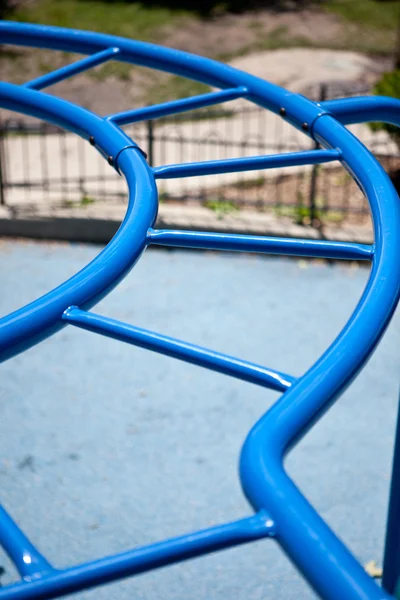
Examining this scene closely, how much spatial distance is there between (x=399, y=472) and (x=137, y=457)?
2.21 metres

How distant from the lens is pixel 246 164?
12.3 feet

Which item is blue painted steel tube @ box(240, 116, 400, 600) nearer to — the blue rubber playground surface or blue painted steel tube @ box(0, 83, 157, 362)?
blue painted steel tube @ box(0, 83, 157, 362)

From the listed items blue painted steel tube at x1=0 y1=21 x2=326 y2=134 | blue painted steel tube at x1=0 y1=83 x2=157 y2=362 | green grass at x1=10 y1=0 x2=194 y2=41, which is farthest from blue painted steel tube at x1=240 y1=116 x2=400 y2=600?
green grass at x1=10 y1=0 x2=194 y2=41

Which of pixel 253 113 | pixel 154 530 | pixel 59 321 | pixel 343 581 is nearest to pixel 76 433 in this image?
pixel 154 530

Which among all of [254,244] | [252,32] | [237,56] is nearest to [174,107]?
[254,244]

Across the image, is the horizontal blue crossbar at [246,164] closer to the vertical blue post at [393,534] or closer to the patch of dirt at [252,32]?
the vertical blue post at [393,534]

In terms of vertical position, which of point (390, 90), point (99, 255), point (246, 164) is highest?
point (390, 90)

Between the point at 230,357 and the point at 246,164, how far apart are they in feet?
4.58

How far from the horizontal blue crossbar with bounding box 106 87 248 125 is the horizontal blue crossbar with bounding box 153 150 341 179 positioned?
65 centimetres

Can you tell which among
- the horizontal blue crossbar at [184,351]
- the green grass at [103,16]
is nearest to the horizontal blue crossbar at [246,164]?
the horizontal blue crossbar at [184,351]

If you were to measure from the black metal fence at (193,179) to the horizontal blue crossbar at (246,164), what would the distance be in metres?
5.60

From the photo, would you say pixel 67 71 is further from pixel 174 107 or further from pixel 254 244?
pixel 254 244

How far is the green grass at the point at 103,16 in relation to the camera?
17.1 metres

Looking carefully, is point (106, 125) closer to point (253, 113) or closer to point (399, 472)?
point (399, 472)
